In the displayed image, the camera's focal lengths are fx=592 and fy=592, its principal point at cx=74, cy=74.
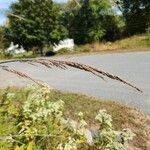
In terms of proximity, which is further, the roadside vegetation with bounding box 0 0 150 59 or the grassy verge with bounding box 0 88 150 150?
the grassy verge with bounding box 0 88 150 150

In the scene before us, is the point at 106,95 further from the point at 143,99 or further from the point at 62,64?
the point at 62,64

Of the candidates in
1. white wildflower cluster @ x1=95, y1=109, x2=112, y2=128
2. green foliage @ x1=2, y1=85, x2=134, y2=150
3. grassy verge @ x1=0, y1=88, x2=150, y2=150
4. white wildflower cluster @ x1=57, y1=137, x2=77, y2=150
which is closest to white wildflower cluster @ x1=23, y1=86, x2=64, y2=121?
green foliage @ x1=2, y1=85, x2=134, y2=150

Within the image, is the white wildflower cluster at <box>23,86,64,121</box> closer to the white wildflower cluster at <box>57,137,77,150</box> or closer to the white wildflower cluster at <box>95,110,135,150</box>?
the white wildflower cluster at <box>95,110,135,150</box>

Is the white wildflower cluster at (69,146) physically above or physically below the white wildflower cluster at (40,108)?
below

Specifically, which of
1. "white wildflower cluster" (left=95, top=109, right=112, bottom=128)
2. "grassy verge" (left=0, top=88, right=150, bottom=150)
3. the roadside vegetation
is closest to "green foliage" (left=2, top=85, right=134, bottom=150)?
"white wildflower cluster" (left=95, top=109, right=112, bottom=128)

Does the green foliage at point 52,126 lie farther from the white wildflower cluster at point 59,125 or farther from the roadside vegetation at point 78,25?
the roadside vegetation at point 78,25

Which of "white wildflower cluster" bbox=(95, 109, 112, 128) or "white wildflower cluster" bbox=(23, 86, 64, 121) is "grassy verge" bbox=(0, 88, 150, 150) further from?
"white wildflower cluster" bbox=(95, 109, 112, 128)

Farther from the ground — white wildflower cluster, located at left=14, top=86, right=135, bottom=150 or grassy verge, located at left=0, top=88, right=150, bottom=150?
white wildflower cluster, located at left=14, top=86, right=135, bottom=150


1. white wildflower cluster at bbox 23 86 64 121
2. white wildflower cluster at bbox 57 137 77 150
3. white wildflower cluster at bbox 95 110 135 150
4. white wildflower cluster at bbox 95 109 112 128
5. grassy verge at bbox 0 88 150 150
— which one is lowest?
grassy verge at bbox 0 88 150 150

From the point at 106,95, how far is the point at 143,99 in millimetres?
1358

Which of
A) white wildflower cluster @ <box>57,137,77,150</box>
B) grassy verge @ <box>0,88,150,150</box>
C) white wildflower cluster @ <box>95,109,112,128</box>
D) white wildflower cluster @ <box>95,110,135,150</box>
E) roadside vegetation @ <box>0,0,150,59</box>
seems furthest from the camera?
grassy verge @ <box>0,88,150,150</box>

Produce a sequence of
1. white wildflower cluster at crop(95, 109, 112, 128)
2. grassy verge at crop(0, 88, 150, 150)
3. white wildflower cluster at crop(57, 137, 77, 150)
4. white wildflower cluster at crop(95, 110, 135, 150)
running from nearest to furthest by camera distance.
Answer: white wildflower cluster at crop(57, 137, 77, 150), white wildflower cluster at crop(95, 110, 135, 150), white wildflower cluster at crop(95, 109, 112, 128), grassy verge at crop(0, 88, 150, 150)

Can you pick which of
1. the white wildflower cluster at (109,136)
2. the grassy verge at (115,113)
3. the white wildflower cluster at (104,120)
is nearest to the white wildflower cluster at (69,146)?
the white wildflower cluster at (109,136)

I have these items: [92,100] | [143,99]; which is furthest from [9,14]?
[143,99]
